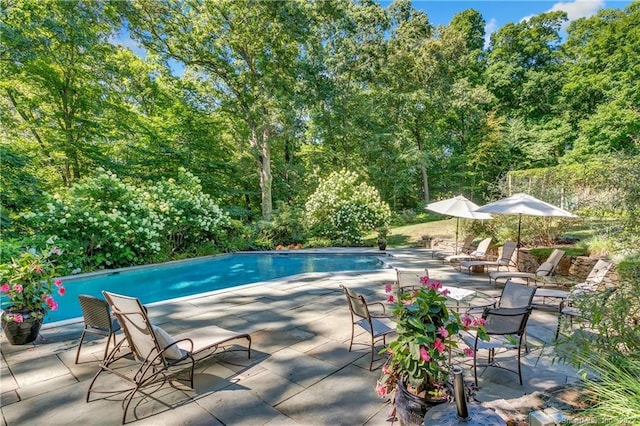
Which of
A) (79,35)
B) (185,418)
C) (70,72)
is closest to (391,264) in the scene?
(185,418)

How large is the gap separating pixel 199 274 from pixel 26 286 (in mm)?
6146

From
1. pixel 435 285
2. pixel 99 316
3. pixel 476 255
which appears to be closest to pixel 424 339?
pixel 435 285

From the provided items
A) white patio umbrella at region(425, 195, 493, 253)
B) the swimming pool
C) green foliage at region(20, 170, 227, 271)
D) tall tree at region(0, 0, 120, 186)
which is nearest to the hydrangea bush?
the swimming pool

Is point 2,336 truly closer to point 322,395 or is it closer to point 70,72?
point 322,395

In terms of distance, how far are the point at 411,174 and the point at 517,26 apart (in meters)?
13.9

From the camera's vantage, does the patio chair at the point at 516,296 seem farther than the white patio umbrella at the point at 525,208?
No

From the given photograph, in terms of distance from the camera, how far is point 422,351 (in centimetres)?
207

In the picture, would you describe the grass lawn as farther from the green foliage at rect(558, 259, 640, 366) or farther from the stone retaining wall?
the green foliage at rect(558, 259, 640, 366)

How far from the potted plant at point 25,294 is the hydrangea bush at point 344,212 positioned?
35.7 ft

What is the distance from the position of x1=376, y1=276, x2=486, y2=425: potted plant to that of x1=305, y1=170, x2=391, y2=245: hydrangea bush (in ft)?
38.0

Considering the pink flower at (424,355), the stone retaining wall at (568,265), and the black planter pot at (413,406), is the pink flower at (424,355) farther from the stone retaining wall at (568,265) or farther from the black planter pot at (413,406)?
the stone retaining wall at (568,265)

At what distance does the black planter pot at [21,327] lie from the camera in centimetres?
389

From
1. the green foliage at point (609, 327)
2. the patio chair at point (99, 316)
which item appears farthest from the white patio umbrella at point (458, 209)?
the patio chair at point (99, 316)

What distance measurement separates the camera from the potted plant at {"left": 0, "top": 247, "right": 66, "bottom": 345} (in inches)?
151
